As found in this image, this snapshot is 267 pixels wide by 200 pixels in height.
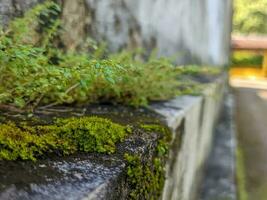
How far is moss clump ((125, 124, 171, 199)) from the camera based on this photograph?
1.21m

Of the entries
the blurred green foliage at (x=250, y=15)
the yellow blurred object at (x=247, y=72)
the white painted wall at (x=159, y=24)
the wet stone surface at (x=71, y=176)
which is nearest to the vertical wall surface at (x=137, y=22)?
the white painted wall at (x=159, y=24)

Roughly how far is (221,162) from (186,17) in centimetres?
162

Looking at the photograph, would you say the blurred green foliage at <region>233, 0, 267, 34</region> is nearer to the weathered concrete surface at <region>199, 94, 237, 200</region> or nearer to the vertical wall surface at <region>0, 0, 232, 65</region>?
the vertical wall surface at <region>0, 0, 232, 65</region>

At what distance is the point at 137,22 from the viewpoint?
11.0 feet

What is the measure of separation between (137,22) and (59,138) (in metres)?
2.24

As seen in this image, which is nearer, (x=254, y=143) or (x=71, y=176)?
(x=71, y=176)

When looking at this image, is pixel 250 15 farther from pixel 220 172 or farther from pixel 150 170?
pixel 150 170

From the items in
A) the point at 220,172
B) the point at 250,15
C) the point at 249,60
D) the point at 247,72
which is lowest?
the point at 247,72

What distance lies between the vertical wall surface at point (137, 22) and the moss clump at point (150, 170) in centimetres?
74

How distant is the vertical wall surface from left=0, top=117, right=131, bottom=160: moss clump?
70 centimetres

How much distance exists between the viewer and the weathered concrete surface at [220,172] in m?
3.40

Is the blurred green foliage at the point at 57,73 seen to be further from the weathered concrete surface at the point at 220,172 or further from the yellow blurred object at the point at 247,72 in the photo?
the yellow blurred object at the point at 247,72

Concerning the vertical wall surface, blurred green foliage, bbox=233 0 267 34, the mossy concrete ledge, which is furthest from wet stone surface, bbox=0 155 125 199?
blurred green foliage, bbox=233 0 267 34

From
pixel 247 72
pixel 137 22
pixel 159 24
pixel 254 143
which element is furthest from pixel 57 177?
pixel 247 72
